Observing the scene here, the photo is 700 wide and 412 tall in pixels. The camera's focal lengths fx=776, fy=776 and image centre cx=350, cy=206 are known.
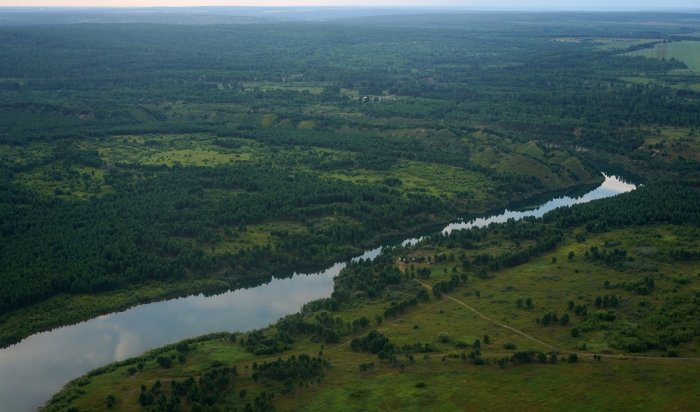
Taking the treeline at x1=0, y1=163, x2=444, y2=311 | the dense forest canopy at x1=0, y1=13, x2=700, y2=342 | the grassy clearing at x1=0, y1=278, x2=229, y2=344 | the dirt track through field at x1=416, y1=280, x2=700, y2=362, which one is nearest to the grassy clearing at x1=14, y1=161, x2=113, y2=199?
the dense forest canopy at x1=0, y1=13, x2=700, y2=342

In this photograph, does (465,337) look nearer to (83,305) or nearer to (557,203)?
(83,305)

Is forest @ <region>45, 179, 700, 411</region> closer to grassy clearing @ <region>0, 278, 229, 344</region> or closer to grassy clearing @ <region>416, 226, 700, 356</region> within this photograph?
grassy clearing @ <region>416, 226, 700, 356</region>

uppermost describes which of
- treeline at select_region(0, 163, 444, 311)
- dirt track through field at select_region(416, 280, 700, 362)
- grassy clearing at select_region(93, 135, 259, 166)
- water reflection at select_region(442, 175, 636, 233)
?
grassy clearing at select_region(93, 135, 259, 166)

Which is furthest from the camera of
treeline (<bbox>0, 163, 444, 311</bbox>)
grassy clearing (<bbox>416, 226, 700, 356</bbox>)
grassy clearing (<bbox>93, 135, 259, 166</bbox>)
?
grassy clearing (<bbox>93, 135, 259, 166</bbox>)

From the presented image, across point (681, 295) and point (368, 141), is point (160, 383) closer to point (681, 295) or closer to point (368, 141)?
point (681, 295)

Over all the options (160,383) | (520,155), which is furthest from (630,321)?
(520,155)

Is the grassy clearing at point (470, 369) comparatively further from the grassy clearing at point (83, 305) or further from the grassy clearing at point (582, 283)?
the grassy clearing at point (83, 305)

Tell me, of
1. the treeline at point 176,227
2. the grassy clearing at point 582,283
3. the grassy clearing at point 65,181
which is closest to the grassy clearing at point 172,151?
the grassy clearing at point 65,181

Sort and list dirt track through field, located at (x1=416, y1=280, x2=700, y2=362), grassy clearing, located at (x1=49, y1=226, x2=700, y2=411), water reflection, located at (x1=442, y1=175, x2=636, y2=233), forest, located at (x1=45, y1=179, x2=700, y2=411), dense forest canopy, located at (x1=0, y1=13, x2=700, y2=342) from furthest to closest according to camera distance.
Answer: water reflection, located at (x1=442, y1=175, x2=636, y2=233) → dense forest canopy, located at (x1=0, y1=13, x2=700, y2=342) → dirt track through field, located at (x1=416, y1=280, x2=700, y2=362) → forest, located at (x1=45, y1=179, x2=700, y2=411) → grassy clearing, located at (x1=49, y1=226, x2=700, y2=411)

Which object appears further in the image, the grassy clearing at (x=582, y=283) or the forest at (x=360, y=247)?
the grassy clearing at (x=582, y=283)

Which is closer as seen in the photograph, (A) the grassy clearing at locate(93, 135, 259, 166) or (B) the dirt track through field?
(B) the dirt track through field

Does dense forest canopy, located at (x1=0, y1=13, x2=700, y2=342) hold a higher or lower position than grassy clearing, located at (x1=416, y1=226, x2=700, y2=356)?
higher
